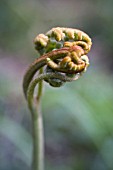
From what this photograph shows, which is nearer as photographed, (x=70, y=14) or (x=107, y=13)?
(x=107, y=13)

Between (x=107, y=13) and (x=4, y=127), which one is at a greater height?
(x=107, y=13)

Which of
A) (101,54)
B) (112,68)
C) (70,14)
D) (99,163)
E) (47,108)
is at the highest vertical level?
(70,14)

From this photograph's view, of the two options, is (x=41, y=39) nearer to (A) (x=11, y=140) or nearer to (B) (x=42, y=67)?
(B) (x=42, y=67)

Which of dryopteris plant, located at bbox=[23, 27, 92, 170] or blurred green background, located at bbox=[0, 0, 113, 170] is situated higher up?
blurred green background, located at bbox=[0, 0, 113, 170]

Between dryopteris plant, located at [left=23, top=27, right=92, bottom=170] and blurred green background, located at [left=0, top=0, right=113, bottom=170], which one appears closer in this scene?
dryopteris plant, located at [left=23, top=27, right=92, bottom=170]

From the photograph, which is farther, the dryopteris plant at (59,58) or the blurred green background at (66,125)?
the blurred green background at (66,125)

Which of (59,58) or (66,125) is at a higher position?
(66,125)

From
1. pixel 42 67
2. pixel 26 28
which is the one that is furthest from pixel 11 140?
pixel 26 28

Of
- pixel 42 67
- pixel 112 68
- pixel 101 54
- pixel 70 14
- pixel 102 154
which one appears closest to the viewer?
pixel 42 67

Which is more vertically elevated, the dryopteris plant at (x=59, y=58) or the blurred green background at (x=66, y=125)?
the blurred green background at (x=66, y=125)

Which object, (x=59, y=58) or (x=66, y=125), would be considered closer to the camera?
(x=59, y=58)

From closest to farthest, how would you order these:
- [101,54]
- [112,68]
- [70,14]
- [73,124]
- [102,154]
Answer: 1. [102,154]
2. [73,124]
3. [112,68]
4. [101,54]
5. [70,14]
